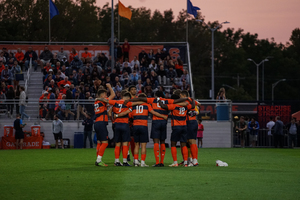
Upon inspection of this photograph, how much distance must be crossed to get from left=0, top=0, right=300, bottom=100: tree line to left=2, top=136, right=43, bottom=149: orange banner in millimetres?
34646

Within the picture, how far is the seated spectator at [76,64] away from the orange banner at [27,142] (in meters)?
6.95

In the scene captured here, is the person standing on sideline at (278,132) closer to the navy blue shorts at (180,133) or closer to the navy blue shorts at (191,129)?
the navy blue shorts at (191,129)

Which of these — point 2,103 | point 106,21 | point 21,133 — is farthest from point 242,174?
point 106,21

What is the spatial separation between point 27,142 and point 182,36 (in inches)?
2418

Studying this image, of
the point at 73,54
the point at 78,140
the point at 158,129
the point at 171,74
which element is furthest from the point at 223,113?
the point at 158,129

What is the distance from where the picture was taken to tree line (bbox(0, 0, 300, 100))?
63.2m

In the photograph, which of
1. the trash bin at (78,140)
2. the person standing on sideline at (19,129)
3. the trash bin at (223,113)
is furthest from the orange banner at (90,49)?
the person standing on sideline at (19,129)

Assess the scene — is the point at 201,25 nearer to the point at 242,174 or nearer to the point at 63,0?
the point at 63,0

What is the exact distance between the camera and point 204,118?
31062mm

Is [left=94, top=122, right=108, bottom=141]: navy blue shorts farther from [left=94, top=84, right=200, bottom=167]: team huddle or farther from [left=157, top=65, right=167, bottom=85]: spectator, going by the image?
[left=157, top=65, right=167, bottom=85]: spectator

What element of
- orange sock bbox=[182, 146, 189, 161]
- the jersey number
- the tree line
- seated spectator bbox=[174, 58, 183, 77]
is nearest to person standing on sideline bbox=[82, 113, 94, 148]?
seated spectator bbox=[174, 58, 183, 77]

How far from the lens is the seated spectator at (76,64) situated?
34562mm

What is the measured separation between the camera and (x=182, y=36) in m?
87.8

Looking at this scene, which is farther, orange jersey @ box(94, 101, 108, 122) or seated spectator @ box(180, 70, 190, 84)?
seated spectator @ box(180, 70, 190, 84)
